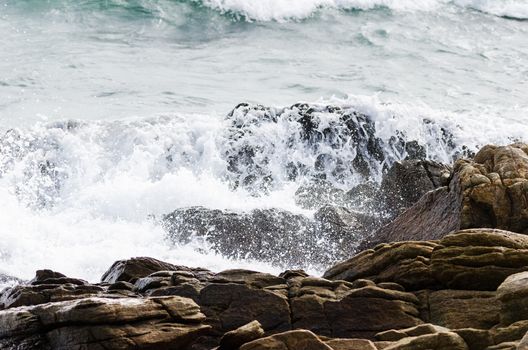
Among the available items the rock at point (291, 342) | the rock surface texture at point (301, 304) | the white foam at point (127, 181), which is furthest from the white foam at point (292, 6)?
the rock at point (291, 342)

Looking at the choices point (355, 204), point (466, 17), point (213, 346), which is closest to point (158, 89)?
point (355, 204)

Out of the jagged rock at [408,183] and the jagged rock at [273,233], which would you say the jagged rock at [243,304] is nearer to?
the jagged rock at [273,233]

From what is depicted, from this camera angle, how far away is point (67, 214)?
18.8 meters

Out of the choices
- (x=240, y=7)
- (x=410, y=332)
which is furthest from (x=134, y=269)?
(x=240, y=7)

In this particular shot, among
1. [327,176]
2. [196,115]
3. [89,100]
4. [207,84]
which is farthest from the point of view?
[207,84]

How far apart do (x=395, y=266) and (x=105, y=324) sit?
126 inches

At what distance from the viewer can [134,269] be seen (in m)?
11.4

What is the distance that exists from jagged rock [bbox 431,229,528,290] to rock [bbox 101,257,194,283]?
2954 mm

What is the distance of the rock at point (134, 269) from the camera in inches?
447

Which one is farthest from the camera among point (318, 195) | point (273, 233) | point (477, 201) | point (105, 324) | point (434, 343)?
point (318, 195)

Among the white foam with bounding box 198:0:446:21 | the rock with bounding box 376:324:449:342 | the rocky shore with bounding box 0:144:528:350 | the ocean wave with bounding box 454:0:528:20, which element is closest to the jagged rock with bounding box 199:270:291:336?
the rocky shore with bounding box 0:144:528:350

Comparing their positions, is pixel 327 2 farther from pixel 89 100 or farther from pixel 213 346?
pixel 213 346

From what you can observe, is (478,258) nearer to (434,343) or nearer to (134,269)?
(434,343)

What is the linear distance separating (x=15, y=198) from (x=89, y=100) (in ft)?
20.9
